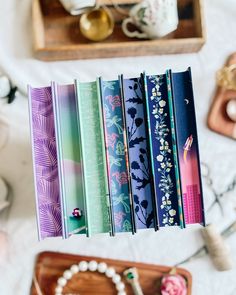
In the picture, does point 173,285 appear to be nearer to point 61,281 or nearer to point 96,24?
point 61,281

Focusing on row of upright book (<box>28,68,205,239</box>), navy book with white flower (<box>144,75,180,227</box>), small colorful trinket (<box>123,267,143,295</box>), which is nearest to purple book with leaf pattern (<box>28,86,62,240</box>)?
row of upright book (<box>28,68,205,239</box>)

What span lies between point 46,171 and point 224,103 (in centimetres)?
36

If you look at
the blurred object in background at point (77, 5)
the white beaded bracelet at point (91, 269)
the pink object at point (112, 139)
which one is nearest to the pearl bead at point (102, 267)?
the white beaded bracelet at point (91, 269)

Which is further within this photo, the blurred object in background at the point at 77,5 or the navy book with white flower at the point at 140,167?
the blurred object in background at the point at 77,5

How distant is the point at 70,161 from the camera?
0.72 meters

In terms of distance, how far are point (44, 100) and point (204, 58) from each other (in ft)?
1.09

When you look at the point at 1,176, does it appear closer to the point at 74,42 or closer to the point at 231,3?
the point at 74,42

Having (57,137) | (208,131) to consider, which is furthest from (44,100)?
(208,131)

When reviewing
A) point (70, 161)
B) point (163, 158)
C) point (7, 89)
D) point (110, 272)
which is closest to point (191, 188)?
point (163, 158)

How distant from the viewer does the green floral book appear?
0.71 meters

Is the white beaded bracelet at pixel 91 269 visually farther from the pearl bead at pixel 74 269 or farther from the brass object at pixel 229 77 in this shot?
the brass object at pixel 229 77

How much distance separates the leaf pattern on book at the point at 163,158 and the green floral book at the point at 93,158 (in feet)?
0.22

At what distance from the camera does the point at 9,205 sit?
0.92m

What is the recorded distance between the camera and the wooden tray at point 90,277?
0.92 m
